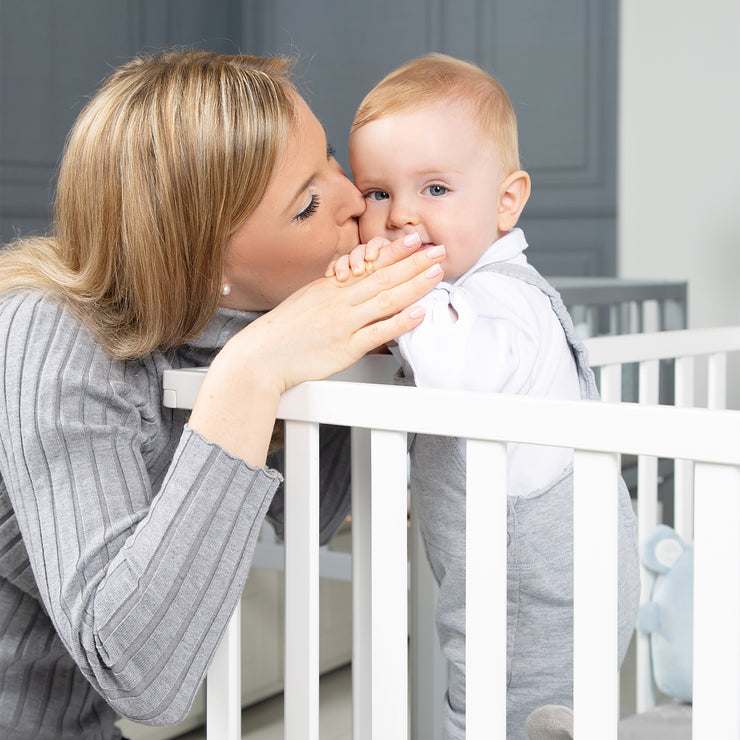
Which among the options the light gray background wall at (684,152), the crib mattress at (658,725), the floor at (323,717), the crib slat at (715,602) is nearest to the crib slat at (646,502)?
the crib mattress at (658,725)

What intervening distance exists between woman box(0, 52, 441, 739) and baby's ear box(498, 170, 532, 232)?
160 mm

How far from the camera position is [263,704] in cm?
215

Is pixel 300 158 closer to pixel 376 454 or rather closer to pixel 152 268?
pixel 152 268

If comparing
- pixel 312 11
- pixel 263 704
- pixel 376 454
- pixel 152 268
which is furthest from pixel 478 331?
pixel 312 11

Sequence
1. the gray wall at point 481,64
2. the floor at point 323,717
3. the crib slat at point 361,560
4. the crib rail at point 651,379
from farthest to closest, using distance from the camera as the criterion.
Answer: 1. the gray wall at point 481,64
2. the floor at point 323,717
3. the crib rail at point 651,379
4. the crib slat at point 361,560

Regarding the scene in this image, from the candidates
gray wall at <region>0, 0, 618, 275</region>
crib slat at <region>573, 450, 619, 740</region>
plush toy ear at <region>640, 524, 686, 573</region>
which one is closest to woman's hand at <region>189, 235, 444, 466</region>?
crib slat at <region>573, 450, 619, 740</region>

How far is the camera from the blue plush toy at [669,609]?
126 centimetres

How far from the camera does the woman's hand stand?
2.56 feet

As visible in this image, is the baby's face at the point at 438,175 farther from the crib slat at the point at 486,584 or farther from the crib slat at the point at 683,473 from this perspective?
the crib slat at the point at 683,473

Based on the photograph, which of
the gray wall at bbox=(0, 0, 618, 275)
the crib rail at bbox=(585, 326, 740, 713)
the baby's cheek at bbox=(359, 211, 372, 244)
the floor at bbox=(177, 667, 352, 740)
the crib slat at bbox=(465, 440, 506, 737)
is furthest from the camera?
the gray wall at bbox=(0, 0, 618, 275)

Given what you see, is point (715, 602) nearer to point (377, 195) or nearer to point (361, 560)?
point (361, 560)

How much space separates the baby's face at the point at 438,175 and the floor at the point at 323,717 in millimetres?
1347

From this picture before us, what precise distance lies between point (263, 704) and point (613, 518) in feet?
5.67

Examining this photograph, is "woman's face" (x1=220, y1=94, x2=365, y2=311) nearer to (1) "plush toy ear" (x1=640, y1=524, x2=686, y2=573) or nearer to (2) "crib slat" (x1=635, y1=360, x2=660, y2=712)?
(2) "crib slat" (x1=635, y1=360, x2=660, y2=712)
